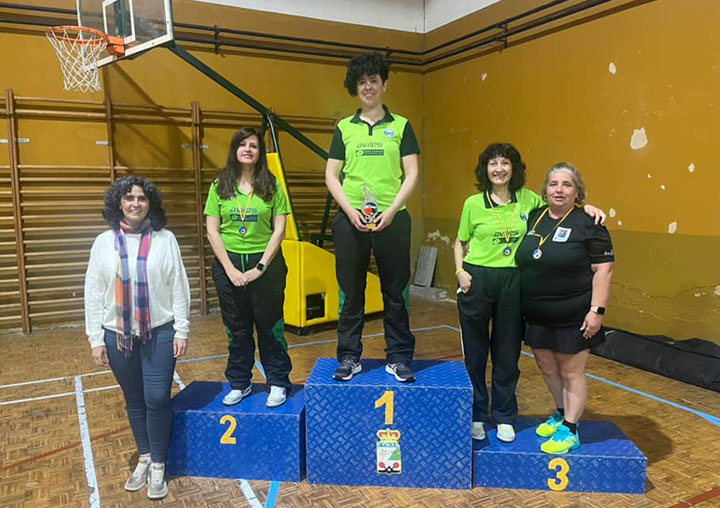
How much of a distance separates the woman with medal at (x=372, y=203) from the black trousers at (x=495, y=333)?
1.02 ft

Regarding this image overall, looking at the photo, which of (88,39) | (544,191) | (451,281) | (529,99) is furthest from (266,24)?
(544,191)

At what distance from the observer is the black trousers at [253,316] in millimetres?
2494

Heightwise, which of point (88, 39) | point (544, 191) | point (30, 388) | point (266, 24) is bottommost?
point (30, 388)

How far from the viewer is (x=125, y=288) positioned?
213cm

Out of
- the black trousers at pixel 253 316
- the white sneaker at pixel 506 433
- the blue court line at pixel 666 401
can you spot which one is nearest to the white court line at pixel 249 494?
the black trousers at pixel 253 316

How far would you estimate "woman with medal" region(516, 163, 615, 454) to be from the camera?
7.21 feet

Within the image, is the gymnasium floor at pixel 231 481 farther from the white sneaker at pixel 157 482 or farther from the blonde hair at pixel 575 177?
the blonde hair at pixel 575 177

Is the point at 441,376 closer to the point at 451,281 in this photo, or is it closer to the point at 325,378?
the point at 325,378

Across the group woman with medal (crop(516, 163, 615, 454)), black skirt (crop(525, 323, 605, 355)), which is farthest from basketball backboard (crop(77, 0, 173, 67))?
black skirt (crop(525, 323, 605, 355))

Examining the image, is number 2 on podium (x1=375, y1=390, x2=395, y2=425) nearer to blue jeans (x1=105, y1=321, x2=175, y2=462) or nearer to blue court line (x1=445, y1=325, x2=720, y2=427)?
blue jeans (x1=105, y1=321, x2=175, y2=462)

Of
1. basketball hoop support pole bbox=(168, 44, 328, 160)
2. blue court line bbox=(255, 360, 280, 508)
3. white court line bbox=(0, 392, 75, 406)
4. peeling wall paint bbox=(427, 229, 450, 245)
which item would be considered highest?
basketball hoop support pole bbox=(168, 44, 328, 160)

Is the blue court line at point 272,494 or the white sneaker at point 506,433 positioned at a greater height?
the white sneaker at point 506,433

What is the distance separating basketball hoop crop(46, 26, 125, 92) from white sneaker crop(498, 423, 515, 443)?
436cm

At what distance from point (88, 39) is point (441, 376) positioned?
442 cm
